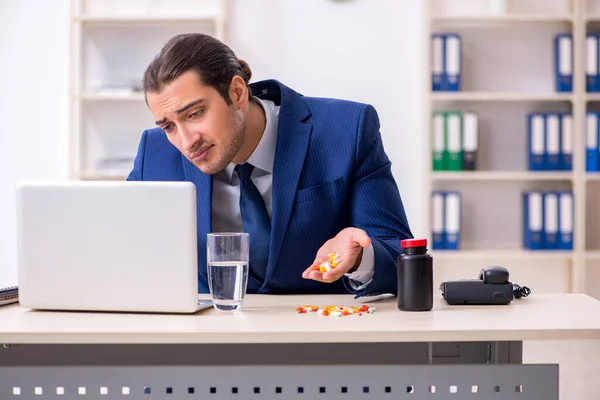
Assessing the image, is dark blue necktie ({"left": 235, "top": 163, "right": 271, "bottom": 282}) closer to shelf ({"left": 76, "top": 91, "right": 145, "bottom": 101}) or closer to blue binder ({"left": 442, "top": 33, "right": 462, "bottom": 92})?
shelf ({"left": 76, "top": 91, "right": 145, "bottom": 101})

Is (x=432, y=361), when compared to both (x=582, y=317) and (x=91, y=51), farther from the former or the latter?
(x=91, y=51)

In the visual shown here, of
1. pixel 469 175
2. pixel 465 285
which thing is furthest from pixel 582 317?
pixel 469 175

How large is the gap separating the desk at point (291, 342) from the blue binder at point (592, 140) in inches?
106

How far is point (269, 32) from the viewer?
13.3 feet

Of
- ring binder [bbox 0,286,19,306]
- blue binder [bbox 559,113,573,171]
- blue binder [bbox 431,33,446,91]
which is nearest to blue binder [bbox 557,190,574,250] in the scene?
blue binder [bbox 559,113,573,171]

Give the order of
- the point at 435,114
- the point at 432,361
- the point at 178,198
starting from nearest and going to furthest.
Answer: the point at 178,198 → the point at 432,361 → the point at 435,114

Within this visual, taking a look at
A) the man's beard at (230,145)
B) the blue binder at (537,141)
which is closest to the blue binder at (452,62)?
the blue binder at (537,141)

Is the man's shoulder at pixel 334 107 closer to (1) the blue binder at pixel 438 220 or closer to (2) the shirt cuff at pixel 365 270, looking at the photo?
(2) the shirt cuff at pixel 365 270

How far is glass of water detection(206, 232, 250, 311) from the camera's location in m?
1.40

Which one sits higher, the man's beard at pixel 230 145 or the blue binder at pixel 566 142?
the blue binder at pixel 566 142

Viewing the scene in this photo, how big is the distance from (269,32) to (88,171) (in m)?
1.16

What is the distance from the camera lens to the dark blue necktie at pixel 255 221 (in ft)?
6.18

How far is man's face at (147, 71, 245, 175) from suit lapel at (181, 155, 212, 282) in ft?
0.14

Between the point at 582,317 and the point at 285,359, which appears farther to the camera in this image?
the point at 285,359
